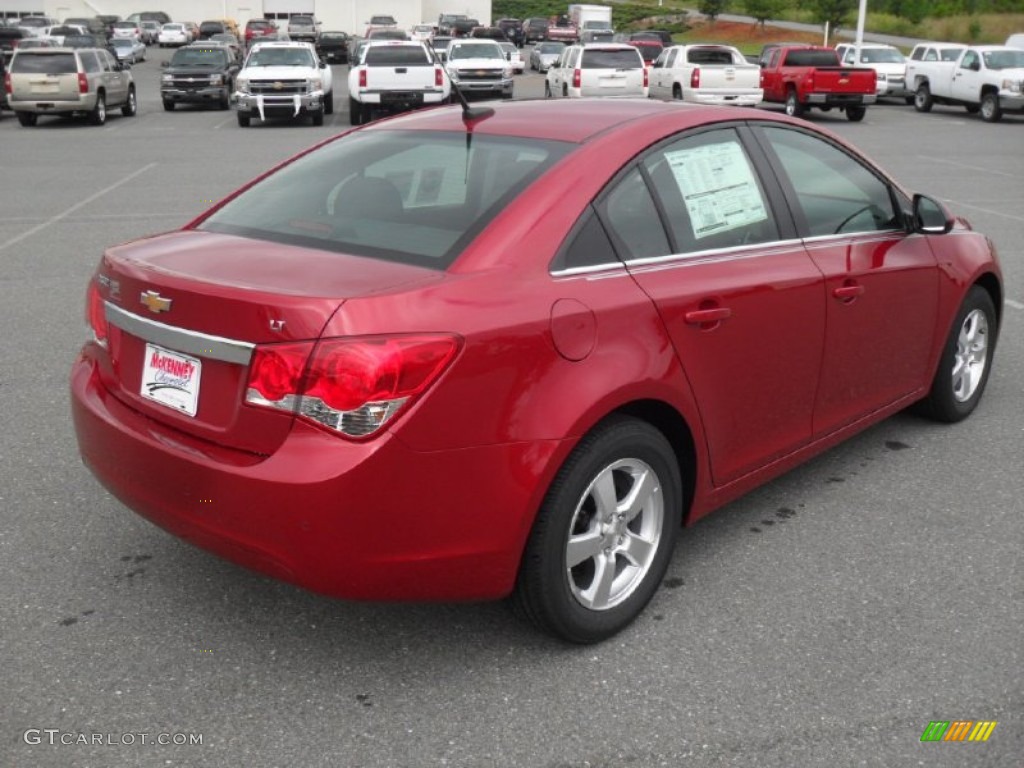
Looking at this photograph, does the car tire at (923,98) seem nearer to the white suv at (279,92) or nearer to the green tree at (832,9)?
the white suv at (279,92)

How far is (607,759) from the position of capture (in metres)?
2.92

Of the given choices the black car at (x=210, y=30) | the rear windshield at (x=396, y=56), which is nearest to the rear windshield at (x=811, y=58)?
the rear windshield at (x=396, y=56)

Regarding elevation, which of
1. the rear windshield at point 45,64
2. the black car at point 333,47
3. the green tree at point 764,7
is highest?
the green tree at point 764,7

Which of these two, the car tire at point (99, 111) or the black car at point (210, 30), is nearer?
the car tire at point (99, 111)

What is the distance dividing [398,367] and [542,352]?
45 centimetres

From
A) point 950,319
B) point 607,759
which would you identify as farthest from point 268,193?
point 950,319

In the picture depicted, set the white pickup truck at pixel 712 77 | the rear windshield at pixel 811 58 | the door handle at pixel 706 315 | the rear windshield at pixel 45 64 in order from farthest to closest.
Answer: the rear windshield at pixel 811 58 → the white pickup truck at pixel 712 77 → the rear windshield at pixel 45 64 → the door handle at pixel 706 315

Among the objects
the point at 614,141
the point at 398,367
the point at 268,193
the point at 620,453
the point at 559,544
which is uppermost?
the point at 614,141

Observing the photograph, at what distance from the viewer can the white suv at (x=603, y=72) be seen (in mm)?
26500

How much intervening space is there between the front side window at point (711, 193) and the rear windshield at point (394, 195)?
387 millimetres

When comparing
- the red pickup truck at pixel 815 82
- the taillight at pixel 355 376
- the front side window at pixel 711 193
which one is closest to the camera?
the taillight at pixel 355 376

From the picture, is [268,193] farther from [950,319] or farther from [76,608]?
[950,319]

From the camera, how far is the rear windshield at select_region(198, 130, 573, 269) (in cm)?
342

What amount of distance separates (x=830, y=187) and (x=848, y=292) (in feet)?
1.48
